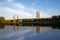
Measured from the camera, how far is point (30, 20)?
73562 millimetres

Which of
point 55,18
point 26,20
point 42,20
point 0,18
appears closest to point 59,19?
point 55,18

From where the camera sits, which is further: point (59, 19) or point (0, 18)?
point (0, 18)

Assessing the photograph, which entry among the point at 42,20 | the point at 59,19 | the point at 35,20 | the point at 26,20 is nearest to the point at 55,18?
the point at 59,19

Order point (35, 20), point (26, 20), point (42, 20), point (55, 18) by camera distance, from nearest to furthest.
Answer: point (55, 18), point (42, 20), point (35, 20), point (26, 20)

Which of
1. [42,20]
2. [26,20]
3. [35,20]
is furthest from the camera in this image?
[26,20]

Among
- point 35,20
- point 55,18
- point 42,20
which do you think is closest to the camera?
point 55,18

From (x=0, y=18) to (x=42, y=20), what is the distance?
21.4m

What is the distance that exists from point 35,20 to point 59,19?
18420 millimetres

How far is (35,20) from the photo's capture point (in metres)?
70.2

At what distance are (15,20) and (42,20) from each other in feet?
44.1

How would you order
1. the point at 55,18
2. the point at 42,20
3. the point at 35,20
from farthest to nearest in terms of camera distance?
the point at 35,20 < the point at 42,20 < the point at 55,18

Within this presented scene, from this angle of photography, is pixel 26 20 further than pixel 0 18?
Yes

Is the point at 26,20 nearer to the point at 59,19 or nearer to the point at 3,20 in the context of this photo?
the point at 3,20

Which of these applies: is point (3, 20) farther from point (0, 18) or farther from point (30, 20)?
point (30, 20)
